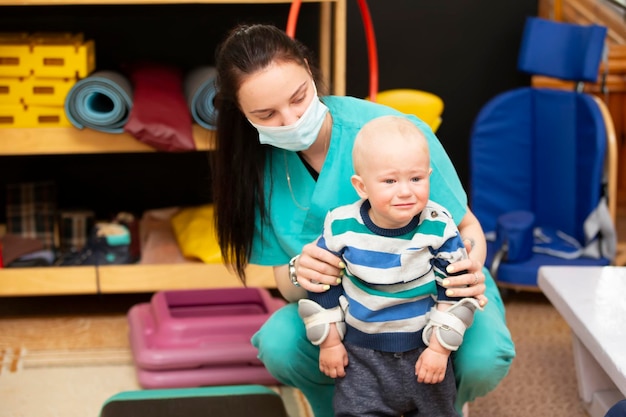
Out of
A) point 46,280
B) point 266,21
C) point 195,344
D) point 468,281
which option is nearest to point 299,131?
point 468,281

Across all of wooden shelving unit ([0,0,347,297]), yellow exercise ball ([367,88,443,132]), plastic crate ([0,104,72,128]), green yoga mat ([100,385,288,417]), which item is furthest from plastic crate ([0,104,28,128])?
yellow exercise ball ([367,88,443,132])

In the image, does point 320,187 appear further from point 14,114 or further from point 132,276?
point 14,114

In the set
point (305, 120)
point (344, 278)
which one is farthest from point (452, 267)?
point (305, 120)

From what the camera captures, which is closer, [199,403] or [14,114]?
[199,403]

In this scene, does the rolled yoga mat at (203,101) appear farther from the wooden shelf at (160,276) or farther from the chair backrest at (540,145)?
the chair backrest at (540,145)

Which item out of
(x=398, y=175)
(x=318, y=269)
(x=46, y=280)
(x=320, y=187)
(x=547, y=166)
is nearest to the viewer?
(x=398, y=175)

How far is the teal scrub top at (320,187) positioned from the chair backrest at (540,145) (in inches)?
46.4

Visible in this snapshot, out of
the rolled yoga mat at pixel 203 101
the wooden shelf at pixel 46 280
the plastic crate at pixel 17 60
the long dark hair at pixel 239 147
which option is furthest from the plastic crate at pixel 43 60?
the long dark hair at pixel 239 147

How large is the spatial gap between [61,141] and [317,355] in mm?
1120

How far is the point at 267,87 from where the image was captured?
1.67m

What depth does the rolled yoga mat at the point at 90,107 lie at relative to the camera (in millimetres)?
2543

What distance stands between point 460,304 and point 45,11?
1.90 metres

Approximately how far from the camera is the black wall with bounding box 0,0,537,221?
302 cm

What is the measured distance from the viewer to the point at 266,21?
304 cm
